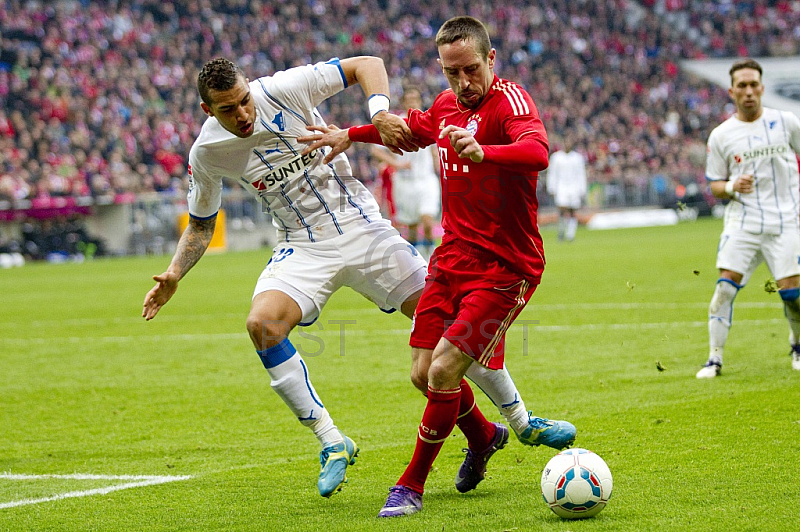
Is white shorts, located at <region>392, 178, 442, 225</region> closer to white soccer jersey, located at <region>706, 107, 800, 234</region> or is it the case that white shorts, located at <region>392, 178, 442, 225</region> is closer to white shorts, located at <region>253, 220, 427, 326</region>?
white soccer jersey, located at <region>706, 107, 800, 234</region>

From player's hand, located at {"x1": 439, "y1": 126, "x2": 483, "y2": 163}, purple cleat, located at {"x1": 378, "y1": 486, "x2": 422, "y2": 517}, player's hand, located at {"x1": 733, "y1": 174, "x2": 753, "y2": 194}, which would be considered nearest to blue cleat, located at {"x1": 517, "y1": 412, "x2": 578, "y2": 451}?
purple cleat, located at {"x1": 378, "y1": 486, "x2": 422, "y2": 517}

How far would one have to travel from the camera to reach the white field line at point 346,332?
1006cm

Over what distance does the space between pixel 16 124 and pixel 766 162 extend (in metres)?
23.5

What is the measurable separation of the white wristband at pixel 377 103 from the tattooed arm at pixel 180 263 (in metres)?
1.14

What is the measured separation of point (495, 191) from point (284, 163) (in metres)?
1.36

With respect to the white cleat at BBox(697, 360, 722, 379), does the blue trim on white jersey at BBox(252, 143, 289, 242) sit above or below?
above

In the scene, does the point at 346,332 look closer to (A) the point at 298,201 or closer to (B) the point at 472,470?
(A) the point at 298,201

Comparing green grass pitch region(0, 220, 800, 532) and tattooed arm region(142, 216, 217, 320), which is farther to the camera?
tattooed arm region(142, 216, 217, 320)

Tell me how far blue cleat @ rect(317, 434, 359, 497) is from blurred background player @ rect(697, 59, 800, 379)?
12.2ft

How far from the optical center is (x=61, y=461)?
5832mm

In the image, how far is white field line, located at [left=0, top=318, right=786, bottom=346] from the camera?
1006 cm

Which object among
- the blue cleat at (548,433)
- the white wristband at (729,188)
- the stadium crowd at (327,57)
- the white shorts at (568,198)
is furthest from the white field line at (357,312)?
the stadium crowd at (327,57)

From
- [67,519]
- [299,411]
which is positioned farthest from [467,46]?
[67,519]

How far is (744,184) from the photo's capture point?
7.40 m
